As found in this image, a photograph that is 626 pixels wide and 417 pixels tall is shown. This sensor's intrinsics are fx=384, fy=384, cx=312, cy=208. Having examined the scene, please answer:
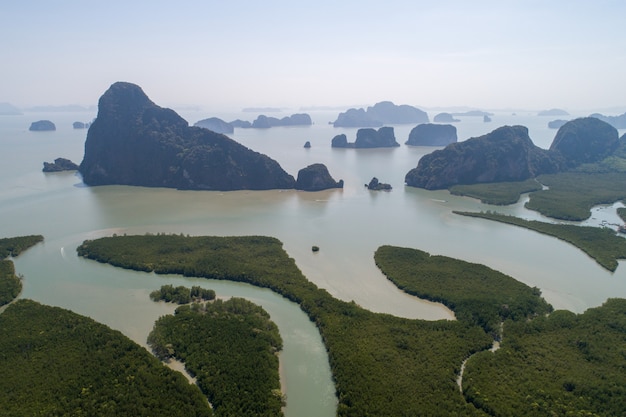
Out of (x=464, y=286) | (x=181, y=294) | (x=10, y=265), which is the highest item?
(x=10, y=265)

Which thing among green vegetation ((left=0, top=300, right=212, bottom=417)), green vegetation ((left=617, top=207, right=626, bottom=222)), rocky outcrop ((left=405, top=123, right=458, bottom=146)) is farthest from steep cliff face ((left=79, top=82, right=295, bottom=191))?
rocky outcrop ((left=405, top=123, right=458, bottom=146))

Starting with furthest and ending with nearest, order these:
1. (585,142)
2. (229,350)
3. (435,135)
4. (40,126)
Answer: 1. (40,126)
2. (435,135)
3. (585,142)
4. (229,350)

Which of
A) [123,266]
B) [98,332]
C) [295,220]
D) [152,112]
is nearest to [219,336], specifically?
[98,332]

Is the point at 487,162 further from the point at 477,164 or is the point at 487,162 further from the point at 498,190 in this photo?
the point at 498,190

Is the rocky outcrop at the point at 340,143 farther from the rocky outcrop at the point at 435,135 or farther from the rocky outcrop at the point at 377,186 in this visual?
the rocky outcrop at the point at 377,186

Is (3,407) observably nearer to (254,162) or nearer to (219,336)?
(219,336)

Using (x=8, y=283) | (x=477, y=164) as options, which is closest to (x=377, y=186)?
(x=477, y=164)

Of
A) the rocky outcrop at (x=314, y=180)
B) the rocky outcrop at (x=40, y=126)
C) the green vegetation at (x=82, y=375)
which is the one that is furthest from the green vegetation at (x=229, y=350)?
the rocky outcrop at (x=40, y=126)
